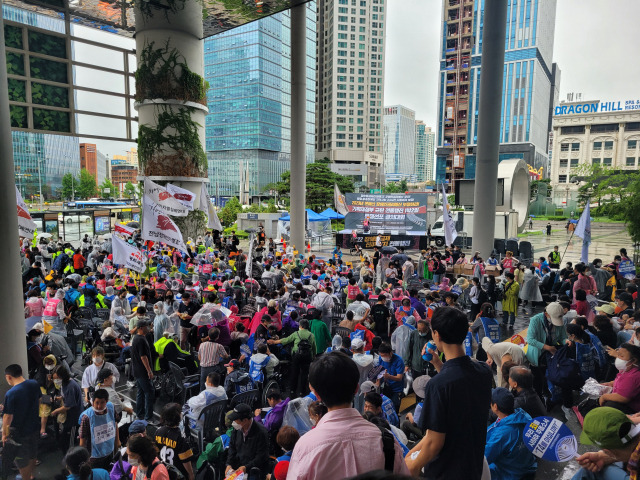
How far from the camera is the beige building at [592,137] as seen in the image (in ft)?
268

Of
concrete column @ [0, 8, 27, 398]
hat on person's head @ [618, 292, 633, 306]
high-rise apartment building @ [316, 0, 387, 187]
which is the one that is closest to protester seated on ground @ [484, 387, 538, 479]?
hat on person's head @ [618, 292, 633, 306]

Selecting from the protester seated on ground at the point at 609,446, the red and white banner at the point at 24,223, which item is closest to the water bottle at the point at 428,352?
the protester seated on ground at the point at 609,446

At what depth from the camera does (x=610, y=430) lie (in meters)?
3.03

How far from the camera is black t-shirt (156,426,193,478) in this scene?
4.43 m

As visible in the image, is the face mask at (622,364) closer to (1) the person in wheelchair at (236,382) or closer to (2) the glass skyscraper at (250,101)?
(1) the person in wheelchair at (236,382)

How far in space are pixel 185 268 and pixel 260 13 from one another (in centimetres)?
1579

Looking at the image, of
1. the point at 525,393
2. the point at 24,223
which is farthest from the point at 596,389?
the point at 24,223

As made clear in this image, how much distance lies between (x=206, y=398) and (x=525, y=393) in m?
3.89

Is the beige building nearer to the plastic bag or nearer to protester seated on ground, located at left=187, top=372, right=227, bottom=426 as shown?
the plastic bag

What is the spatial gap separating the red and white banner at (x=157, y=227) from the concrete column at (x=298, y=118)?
12.6 m

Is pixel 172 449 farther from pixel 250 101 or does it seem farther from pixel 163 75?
pixel 250 101

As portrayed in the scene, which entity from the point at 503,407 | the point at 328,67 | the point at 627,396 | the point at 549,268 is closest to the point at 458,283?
the point at 549,268

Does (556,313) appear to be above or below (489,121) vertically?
below

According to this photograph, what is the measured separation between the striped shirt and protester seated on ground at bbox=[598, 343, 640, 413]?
542 centimetres
